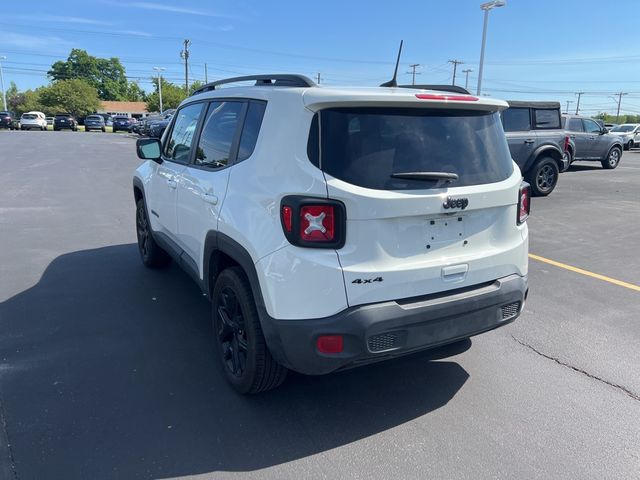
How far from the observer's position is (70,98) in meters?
81.5

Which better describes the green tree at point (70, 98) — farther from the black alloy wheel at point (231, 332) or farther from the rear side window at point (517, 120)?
the black alloy wheel at point (231, 332)

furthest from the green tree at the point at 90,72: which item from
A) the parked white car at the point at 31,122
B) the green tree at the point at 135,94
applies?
the parked white car at the point at 31,122

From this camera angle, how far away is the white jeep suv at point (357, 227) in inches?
A: 93.8

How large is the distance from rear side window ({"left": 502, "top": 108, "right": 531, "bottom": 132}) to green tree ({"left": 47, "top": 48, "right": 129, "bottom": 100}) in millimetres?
128728

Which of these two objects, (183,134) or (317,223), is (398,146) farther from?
(183,134)

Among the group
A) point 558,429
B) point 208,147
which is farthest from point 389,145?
point 558,429

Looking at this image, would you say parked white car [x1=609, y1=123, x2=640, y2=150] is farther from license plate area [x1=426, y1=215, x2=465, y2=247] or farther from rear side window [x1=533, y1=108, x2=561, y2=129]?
license plate area [x1=426, y1=215, x2=465, y2=247]

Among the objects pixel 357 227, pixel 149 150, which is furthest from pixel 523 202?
pixel 149 150

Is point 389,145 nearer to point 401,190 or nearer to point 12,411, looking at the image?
point 401,190

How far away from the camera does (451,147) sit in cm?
273

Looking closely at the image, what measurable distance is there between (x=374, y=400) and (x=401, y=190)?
1.36 metres

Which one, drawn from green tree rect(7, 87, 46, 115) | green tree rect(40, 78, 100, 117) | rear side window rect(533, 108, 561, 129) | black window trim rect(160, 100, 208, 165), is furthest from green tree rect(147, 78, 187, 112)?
black window trim rect(160, 100, 208, 165)

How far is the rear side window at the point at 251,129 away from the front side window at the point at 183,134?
41.9 inches

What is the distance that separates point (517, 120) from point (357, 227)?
9.44 meters
